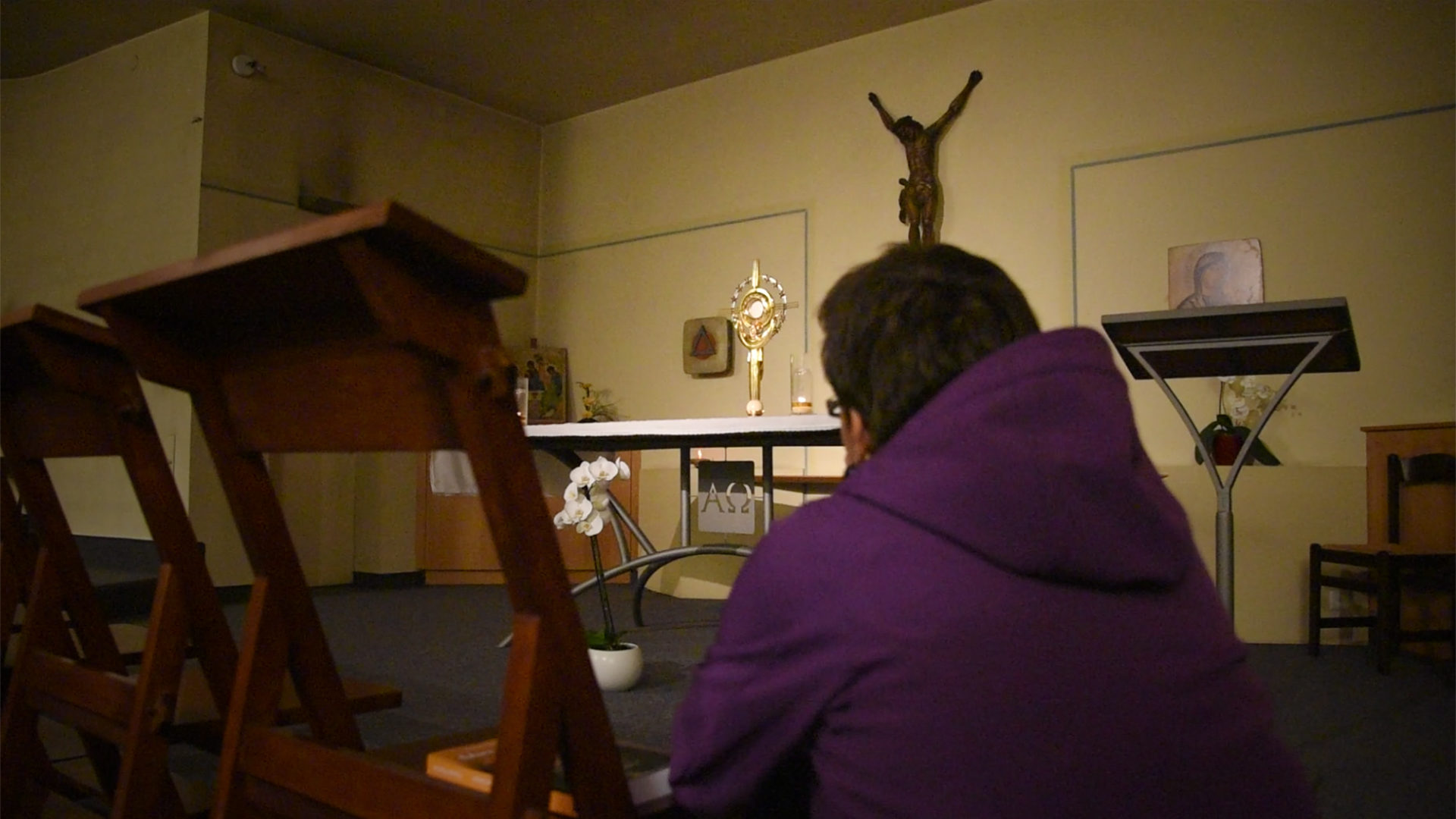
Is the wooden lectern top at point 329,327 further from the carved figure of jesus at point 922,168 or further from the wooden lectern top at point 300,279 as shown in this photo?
the carved figure of jesus at point 922,168

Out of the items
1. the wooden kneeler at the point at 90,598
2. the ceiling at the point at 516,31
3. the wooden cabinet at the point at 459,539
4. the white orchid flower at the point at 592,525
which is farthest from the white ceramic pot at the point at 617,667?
the ceiling at the point at 516,31

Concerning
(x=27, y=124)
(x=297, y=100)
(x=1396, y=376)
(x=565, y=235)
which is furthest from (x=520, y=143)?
(x=1396, y=376)

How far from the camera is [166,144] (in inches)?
216

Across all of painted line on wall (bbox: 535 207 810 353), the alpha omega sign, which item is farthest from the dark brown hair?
painted line on wall (bbox: 535 207 810 353)

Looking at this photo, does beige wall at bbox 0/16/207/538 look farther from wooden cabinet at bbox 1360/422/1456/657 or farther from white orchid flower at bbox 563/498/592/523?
wooden cabinet at bbox 1360/422/1456/657

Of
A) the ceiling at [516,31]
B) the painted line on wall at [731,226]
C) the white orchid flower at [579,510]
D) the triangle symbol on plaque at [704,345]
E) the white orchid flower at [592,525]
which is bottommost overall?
the white orchid flower at [592,525]

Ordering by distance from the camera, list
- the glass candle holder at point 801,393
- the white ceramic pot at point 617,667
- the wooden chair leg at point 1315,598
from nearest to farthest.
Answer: the white ceramic pot at point 617,667 < the wooden chair leg at point 1315,598 < the glass candle holder at point 801,393

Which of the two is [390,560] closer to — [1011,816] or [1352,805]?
[1352,805]

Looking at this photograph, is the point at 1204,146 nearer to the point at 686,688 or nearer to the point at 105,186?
the point at 686,688

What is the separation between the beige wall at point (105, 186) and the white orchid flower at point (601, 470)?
329 cm

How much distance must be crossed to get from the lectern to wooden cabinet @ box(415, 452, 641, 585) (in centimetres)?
412

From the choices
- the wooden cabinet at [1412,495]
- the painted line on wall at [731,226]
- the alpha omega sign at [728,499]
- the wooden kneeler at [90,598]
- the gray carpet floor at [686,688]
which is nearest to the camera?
the wooden kneeler at [90,598]

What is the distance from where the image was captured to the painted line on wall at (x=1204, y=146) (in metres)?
4.26

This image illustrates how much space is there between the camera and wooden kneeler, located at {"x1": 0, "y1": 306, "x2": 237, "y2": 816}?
138 centimetres
